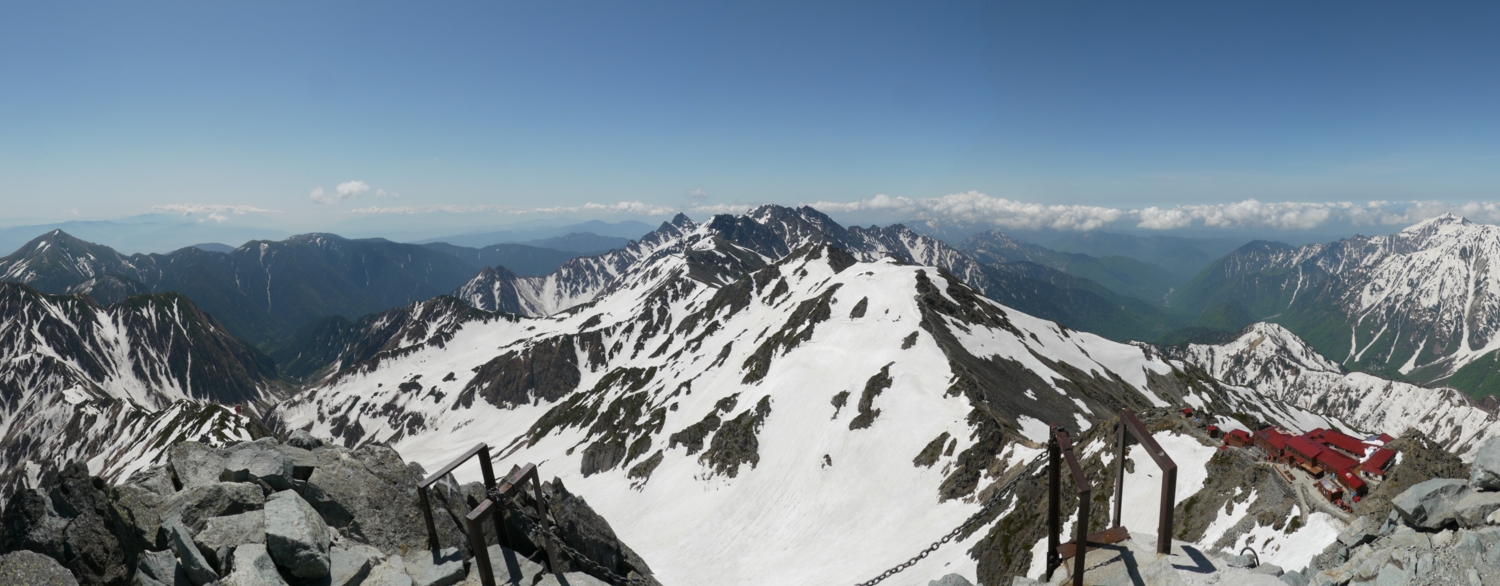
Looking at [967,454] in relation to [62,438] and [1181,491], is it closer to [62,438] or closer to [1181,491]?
[1181,491]

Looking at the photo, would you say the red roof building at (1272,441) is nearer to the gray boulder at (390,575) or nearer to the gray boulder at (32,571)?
the gray boulder at (390,575)

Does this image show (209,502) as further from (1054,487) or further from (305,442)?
(1054,487)

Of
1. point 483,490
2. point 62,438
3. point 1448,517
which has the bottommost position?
point 62,438

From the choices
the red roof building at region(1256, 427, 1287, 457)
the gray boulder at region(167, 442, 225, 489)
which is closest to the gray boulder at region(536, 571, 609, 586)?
the gray boulder at region(167, 442, 225, 489)

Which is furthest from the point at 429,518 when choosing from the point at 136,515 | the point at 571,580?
the point at 136,515

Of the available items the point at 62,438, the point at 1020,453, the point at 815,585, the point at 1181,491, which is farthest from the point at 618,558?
the point at 62,438

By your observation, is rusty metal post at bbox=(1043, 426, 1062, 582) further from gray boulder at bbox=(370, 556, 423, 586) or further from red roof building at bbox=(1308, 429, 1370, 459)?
red roof building at bbox=(1308, 429, 1370, 459)
